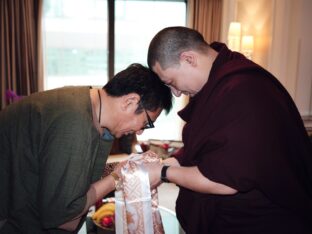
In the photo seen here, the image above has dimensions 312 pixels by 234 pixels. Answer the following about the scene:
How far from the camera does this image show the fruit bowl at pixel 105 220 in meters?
1.72

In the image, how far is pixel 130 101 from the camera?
3.61 ft

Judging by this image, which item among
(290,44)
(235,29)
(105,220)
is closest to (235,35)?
(235,29)

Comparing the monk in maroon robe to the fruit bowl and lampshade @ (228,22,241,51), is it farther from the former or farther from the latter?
lampshade @ (228,22,241,51)

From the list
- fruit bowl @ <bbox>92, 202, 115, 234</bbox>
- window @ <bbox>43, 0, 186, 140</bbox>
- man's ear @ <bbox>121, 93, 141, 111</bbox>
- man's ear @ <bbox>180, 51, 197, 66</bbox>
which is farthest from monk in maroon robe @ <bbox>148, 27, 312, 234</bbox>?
window @ <bbox>43, 0, 186, 140</bbox>

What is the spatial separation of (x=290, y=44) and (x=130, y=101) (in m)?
3.17

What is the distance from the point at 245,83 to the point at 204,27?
3828 mm

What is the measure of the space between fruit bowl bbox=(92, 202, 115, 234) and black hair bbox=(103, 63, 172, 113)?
2.84 ft

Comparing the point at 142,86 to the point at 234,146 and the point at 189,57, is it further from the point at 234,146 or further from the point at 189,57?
the point at 234,146

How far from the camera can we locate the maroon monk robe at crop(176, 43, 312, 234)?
96cm

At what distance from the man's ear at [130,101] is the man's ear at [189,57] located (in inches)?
8.0

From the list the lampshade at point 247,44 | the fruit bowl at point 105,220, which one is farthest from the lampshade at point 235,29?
the fruit bowl at point 105,220

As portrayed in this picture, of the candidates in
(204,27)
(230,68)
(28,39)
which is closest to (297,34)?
(204,27)

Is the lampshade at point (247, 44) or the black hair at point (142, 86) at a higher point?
the lampshade at point (247, 44)

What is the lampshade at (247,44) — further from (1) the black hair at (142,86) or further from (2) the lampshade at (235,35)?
(1) the black hair at (142,86)
